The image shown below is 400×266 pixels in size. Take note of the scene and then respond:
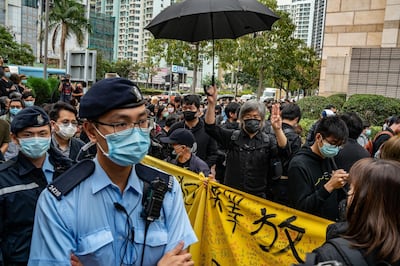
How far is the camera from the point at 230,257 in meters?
3.36

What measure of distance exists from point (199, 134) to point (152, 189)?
346cm

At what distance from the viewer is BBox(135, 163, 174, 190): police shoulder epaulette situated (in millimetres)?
1721

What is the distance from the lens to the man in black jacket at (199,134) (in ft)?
16.6

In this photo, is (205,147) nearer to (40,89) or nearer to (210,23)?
(210,23)

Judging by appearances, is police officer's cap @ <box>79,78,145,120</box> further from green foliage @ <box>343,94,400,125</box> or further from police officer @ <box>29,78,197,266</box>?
green foliage @ <box>343,94,400,125</box>

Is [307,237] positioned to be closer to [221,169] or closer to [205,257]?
[205,257]

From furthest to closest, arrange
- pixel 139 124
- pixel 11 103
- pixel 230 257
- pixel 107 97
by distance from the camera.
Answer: pixel 11 103 → pixel 230 257 → pixel 139 124 → pixel 107 97

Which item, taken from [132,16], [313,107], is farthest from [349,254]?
[132,16]

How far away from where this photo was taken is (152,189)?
1663 mm

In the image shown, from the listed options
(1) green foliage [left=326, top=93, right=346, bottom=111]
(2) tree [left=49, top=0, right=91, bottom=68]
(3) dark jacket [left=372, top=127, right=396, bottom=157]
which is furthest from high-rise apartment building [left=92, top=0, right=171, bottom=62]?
(3) dark jacket [left=372, top=127, right=396, bottom=157]

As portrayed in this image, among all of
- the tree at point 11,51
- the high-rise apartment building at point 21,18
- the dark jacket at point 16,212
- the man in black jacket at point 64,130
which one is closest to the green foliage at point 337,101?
the man in black jacket at point 64,130

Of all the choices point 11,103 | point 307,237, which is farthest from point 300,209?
point 11,103

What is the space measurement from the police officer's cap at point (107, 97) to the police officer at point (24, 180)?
1.12 meters

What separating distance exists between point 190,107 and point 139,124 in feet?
11.7
